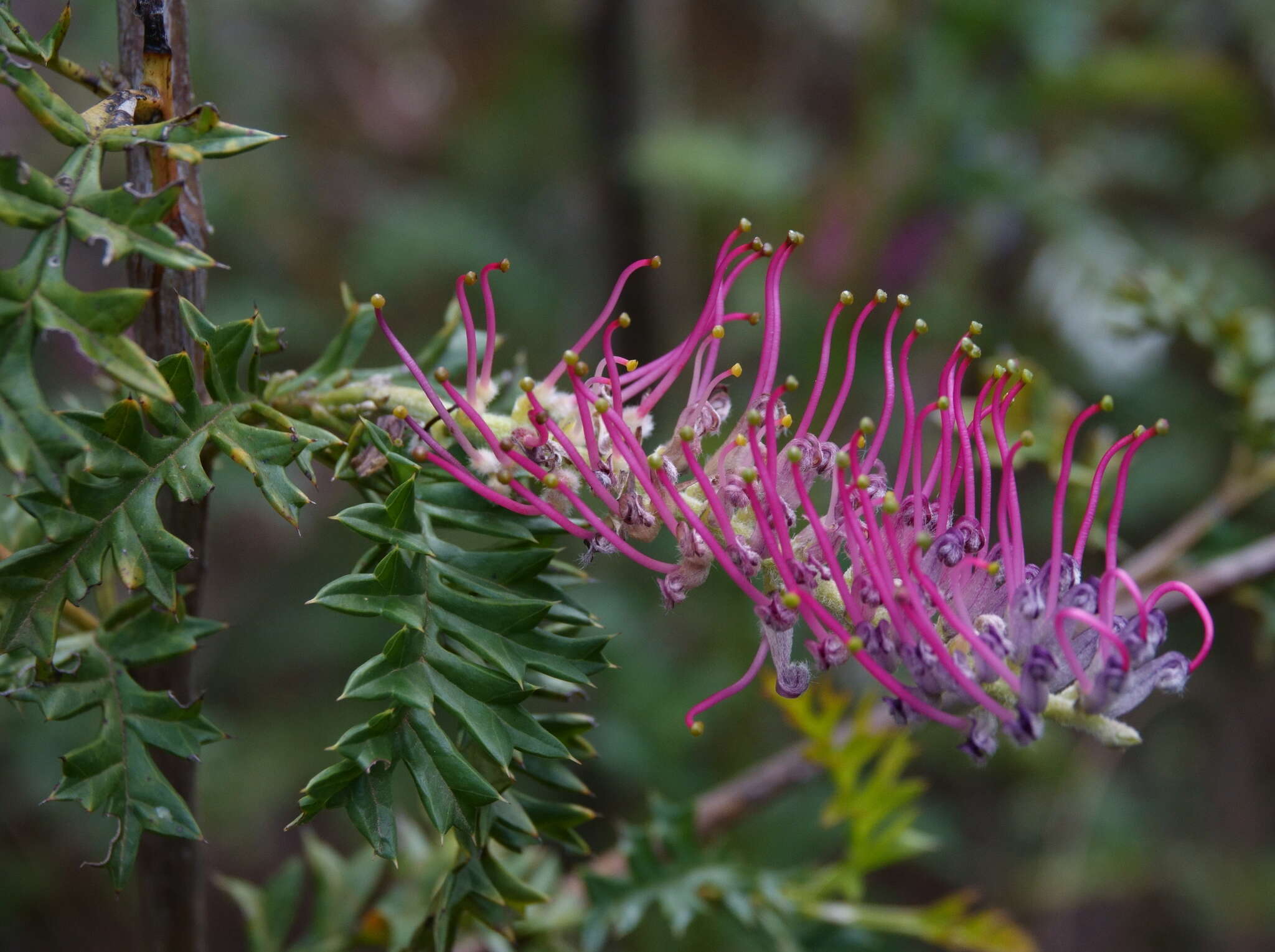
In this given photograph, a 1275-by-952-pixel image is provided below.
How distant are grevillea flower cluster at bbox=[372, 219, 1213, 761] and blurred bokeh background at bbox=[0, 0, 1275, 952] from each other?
1.46m

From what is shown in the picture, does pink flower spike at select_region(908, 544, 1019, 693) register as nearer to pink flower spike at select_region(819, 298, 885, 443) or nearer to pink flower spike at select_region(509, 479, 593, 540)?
pink flower spike at select_region(819, 298, 885, 443)

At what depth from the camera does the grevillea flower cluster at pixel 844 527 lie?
2.19ft

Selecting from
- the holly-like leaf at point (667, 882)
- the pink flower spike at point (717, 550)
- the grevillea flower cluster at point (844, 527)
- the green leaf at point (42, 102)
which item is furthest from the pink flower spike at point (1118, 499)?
the green leaf at point (42, 102)

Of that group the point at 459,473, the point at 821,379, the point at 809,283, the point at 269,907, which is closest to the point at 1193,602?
the point at 821,379

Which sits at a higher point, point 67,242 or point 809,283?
point 67,242

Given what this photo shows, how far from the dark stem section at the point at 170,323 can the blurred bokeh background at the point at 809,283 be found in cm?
126

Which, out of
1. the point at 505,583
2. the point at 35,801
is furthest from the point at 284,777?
the point at 505,583

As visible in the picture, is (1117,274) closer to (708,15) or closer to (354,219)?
(708,15)

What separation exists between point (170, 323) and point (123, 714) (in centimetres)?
29

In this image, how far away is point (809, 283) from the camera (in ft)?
8.33

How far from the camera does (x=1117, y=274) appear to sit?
2270mm

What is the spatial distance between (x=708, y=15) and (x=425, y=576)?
3749mm

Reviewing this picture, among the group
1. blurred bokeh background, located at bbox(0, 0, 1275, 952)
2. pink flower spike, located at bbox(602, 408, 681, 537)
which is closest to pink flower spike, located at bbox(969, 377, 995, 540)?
pink flower spike, located at bbox(602, 408, 681, 537)

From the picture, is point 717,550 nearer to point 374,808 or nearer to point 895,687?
point 895,687
